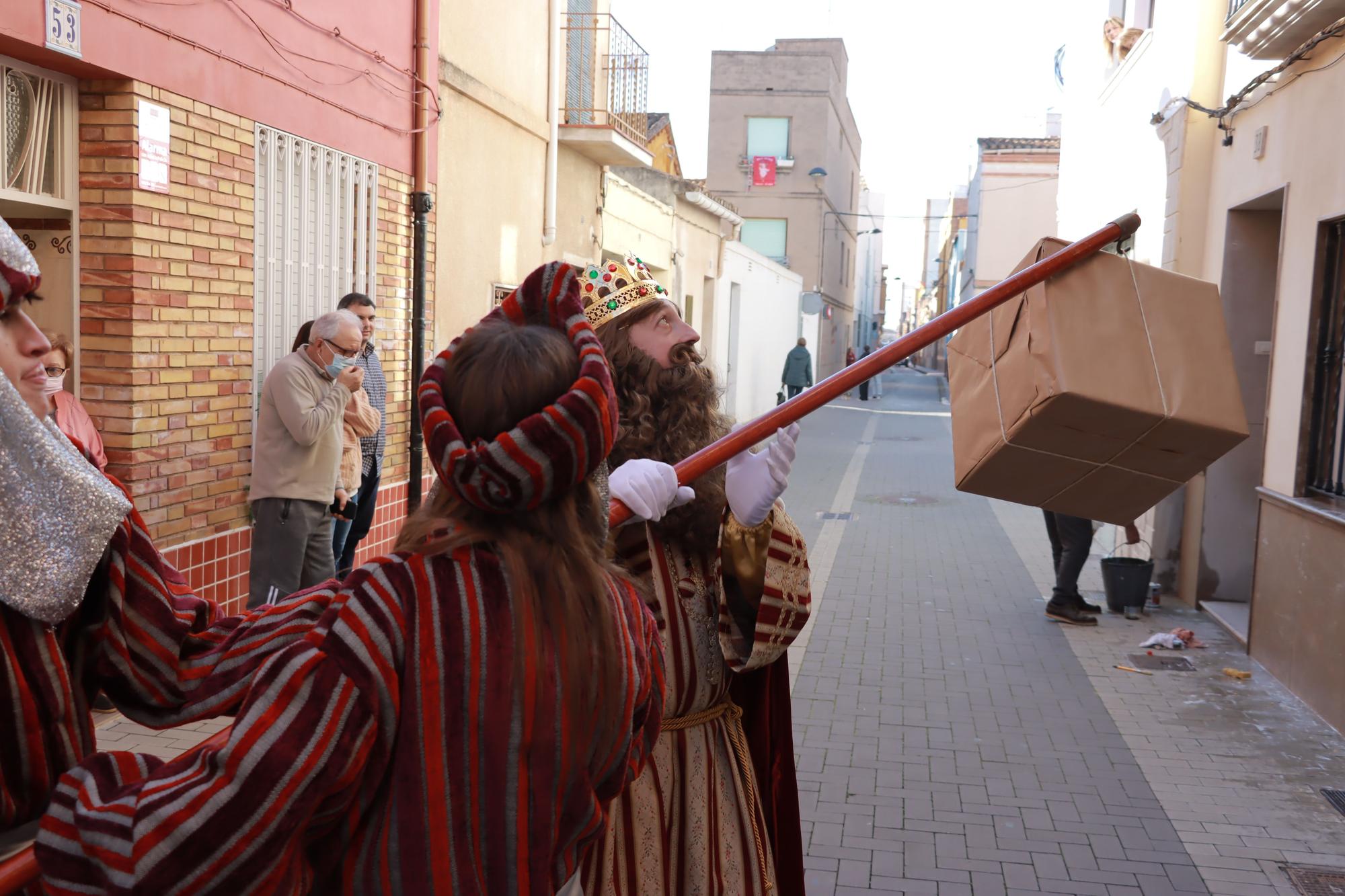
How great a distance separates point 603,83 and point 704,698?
37.4 feet

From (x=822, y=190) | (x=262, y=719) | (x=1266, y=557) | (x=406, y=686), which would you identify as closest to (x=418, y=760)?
(x=406, y=686)

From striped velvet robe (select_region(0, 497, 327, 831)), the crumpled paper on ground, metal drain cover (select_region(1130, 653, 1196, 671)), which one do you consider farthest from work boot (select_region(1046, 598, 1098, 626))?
striped velvet robe (select_region(0, 497, 327, 831))

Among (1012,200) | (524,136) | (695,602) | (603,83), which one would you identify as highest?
(1012,200)

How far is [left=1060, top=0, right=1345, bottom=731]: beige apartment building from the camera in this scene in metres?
5.97

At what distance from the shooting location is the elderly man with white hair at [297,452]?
234 inches

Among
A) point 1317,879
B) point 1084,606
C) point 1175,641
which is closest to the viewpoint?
point 1317,879

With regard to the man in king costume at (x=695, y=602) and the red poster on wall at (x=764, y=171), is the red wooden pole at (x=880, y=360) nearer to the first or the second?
the man in king costume at (x=695, y=602)

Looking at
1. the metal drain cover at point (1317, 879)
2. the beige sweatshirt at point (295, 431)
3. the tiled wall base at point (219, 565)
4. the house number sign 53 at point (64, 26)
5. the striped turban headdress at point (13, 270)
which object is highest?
the house number sign 53 at point (64, 26)

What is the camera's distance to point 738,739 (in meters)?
2.52

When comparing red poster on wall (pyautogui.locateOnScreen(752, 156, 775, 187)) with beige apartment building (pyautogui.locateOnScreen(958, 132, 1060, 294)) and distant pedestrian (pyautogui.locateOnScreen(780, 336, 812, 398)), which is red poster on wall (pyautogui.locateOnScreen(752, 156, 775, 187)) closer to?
beige apartment building (pyautogui.locateOnScreen(958, 132, 1060, 294))

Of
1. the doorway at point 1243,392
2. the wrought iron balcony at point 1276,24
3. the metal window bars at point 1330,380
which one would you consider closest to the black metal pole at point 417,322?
the wrought iron balcony at point 1276,24

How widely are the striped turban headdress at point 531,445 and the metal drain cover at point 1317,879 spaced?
369cm

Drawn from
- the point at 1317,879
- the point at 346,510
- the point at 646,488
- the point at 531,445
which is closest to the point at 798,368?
the point at 346,510

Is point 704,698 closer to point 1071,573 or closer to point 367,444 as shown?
point 367,444
